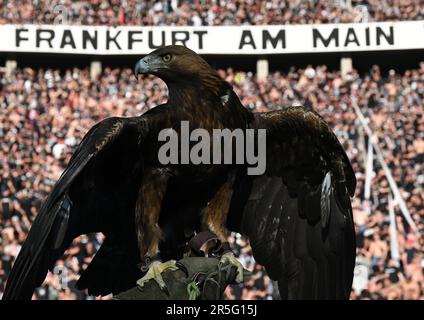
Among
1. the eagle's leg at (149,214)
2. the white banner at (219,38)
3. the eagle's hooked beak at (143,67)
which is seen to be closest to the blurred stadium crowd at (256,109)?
the white banner at (219,38)

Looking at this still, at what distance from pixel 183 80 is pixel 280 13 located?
2209cm

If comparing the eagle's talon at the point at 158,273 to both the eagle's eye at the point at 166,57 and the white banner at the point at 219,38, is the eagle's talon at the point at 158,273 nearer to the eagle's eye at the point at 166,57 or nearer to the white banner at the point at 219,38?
the eagle's eye at the point at 166,57

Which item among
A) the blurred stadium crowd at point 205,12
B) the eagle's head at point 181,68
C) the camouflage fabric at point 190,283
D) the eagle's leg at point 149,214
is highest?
the blurred stadium crowd at point 205,12

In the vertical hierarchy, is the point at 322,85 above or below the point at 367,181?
above

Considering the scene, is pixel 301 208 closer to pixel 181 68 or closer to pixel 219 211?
pixel 219 211

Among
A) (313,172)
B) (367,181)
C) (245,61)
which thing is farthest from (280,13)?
(313,172)

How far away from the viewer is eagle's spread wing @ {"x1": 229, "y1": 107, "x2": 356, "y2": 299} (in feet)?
18.9

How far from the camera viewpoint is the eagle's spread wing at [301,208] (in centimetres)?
576

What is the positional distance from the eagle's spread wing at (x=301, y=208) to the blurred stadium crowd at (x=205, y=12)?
21.0 metres

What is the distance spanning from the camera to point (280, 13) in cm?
2711

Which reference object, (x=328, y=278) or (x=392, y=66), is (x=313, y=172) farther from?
(x=392, y=66)

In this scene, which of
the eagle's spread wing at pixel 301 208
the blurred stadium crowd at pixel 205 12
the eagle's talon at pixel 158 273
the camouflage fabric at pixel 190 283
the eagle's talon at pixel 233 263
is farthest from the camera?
the blurred stadium crowd at pixel 205 12

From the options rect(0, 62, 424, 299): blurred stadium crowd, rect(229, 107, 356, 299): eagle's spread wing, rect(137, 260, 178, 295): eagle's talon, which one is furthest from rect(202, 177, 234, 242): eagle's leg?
rect(0, 62, 424, 299): blurred stadium crowd

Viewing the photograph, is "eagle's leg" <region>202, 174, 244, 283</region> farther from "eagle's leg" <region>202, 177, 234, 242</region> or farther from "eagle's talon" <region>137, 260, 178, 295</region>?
"eagle's talon" <region>137, 260, 178, 295</region>
